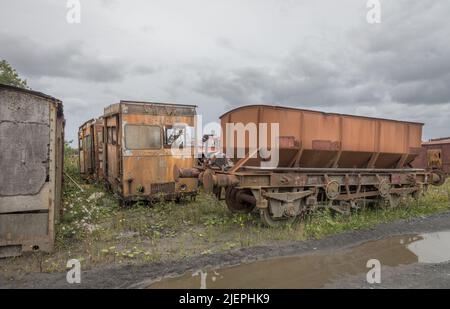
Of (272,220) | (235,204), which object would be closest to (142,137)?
(235,204)

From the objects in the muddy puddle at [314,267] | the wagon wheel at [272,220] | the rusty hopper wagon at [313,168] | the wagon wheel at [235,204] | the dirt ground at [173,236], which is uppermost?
the rusty hopper wagon at [313,168]

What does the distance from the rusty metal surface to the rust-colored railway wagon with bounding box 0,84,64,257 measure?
164 inches

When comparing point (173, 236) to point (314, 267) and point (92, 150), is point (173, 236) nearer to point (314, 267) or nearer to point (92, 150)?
point (314, 267)

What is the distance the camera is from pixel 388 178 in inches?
387

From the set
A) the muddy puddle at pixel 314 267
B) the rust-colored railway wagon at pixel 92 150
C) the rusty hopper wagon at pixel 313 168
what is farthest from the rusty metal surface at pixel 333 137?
the rust-colored railway wagon at pixel 92 150

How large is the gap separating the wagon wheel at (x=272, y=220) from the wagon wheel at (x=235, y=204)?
83 cm

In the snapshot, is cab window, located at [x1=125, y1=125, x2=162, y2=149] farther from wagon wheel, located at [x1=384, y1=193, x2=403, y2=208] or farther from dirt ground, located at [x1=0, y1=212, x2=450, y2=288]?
wagon wheel, located at [x1=384, y1=193, x2=403, y2=208]

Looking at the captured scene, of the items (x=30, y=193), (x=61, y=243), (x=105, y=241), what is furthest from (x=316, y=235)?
(x=30, y=193)

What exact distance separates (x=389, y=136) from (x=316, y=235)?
13.8 ft

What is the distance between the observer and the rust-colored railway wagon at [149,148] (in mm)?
10102

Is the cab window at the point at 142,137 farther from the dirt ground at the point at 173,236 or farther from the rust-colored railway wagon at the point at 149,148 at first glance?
the dirt ground at the point at 173,236

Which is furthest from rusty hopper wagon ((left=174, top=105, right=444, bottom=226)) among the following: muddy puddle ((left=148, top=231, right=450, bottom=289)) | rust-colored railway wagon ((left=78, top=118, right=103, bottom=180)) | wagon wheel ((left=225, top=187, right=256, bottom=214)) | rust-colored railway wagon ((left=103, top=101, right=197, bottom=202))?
rust-colored railway wagon ((left=78, top=118, right=103, bottom=180))

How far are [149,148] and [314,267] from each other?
20.6ft
